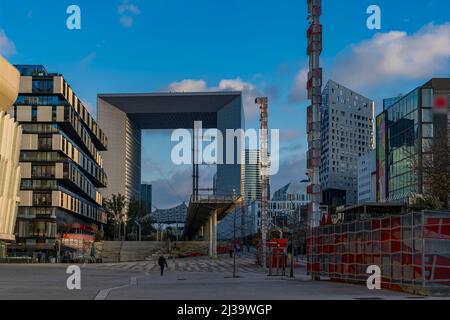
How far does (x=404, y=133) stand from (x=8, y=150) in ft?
203

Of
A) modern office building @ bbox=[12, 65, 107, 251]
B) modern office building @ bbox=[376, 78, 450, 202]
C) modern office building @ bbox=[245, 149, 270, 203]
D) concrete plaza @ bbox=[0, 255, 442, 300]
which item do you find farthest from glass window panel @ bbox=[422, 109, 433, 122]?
concrete plaza @ bbox=[0, 255, 442, 300]

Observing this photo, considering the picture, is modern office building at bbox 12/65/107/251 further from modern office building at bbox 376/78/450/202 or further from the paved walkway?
modern office building at bbox 376/78/450/202

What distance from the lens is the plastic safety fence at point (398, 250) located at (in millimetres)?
26969

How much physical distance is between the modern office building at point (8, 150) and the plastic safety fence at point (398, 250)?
48.7 meters

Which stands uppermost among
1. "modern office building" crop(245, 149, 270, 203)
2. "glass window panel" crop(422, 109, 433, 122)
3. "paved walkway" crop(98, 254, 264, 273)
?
"glass window panel" crop(422, 109, 433, 122)

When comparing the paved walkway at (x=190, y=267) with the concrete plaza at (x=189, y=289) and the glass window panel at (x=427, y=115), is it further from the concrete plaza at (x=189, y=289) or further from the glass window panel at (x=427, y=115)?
the glass window panel at (x=427, y=115)

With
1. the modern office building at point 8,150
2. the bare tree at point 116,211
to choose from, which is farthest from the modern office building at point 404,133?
the bare tree at point 116,211

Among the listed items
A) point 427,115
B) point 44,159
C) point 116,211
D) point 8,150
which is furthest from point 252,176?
point 8,150

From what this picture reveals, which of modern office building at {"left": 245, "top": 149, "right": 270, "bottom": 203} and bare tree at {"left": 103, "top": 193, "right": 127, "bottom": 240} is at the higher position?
modern office building at {"left": 245, "top": 149, "right": 270, "bottom": 203}

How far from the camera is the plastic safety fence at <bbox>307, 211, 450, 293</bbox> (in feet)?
88.5

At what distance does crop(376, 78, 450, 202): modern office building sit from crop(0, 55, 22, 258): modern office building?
50.2 metres

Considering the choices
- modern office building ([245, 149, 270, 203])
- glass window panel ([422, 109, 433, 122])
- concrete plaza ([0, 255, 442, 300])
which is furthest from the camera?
modern office building ([245, 149, 270, 203])

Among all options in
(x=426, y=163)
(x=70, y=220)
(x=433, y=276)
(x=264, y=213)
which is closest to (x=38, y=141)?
(x=70, y=220)

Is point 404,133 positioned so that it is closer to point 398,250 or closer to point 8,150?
point 8,150
